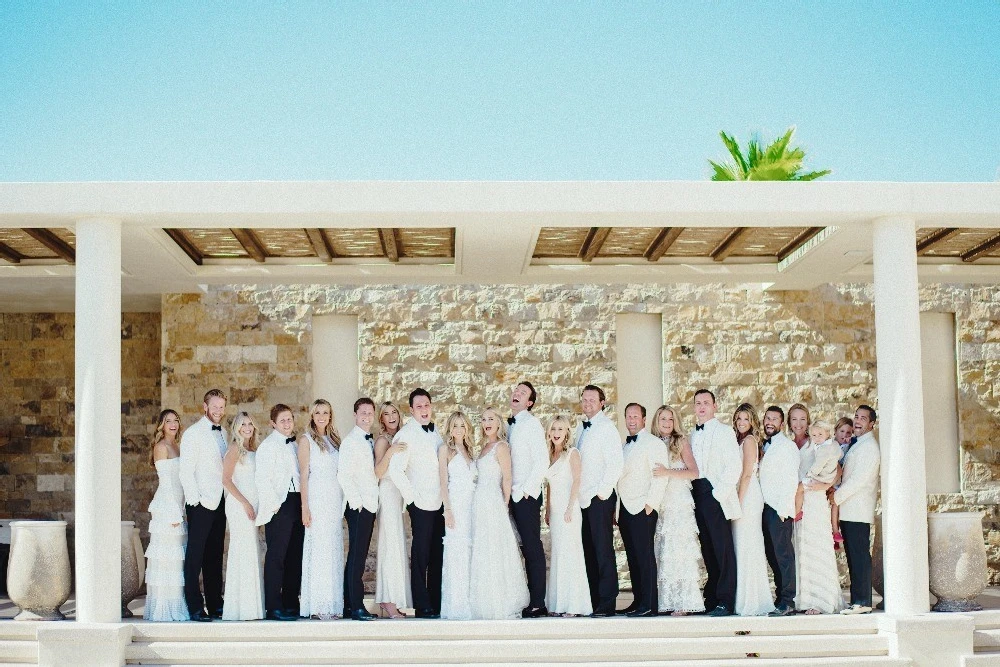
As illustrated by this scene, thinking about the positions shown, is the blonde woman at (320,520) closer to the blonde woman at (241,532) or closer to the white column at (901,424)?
the blonde woman at (241,532)

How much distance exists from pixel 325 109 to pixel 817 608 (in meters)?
25.2

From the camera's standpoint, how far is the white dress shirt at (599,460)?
830 centimetres

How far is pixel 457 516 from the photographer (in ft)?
27.1

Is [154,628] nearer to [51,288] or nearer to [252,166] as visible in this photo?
[51,288]

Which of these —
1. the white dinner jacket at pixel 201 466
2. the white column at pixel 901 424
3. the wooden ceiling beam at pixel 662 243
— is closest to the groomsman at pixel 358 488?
the white dinner jacket at pixel 201 466

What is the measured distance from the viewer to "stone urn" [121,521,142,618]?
361 inches

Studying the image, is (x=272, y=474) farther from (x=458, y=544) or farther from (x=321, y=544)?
A: (x=458, y=544)

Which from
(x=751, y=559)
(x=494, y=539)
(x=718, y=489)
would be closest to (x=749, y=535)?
(x=751, y=559)

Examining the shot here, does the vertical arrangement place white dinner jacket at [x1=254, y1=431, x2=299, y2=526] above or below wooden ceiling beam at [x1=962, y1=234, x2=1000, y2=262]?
below

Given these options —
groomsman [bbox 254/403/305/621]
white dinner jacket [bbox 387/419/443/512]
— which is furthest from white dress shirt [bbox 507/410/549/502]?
groomsman [bbox 254/403/305/621]

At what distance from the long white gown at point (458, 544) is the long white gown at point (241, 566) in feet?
4.63

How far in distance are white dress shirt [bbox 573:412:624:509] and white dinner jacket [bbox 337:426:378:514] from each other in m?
1.61

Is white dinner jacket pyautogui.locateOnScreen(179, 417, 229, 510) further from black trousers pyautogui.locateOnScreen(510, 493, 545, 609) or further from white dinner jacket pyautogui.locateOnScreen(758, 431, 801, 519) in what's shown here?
white dinner jacket pyautogui.locateOnScreen(758, 431, 801, 519)

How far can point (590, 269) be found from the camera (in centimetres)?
1049
